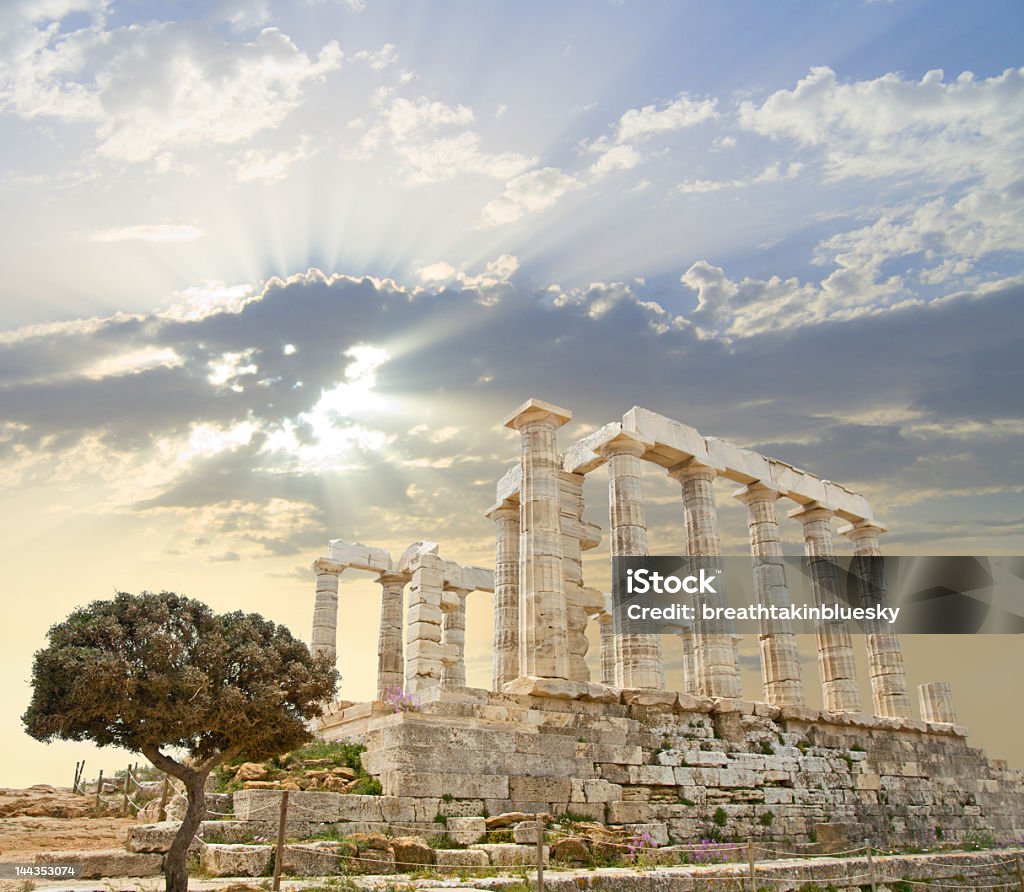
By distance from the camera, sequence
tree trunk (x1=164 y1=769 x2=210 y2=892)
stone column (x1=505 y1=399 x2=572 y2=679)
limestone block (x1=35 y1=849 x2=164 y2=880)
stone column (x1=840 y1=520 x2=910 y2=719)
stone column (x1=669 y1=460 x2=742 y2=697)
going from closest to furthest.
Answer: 1. tree trunk (x1=164 y1=769 x2=210 y2=892)
2. limestone block (x1=35 y1=849 x2=164 y2=880)
3. stone column (x1=505 y1=399 x2=572 y2=679)
4. stone column (x1=669 y1=460 x2=742 y2=697)
5. stone column (x1=840 y1=520 x2=910 y2=719)

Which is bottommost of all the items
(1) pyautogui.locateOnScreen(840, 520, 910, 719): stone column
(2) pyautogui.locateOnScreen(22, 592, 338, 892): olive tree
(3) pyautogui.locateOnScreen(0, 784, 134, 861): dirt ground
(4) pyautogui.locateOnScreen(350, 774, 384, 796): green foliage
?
(3) pyautogui.locateOnScreen(0, 784, 134, 861): dirt ground

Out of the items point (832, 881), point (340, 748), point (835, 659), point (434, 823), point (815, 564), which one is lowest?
point (832, 881)

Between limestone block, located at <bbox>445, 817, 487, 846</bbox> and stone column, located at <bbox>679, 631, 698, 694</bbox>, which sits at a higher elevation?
stone column, located at <bbox>679, 631, 698, 694</bbox>

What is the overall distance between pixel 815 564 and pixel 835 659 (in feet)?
10.2

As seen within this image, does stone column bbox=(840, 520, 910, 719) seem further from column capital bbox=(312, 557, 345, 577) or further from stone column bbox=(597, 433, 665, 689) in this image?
column capital bbox=(312, 557, 345, 577)

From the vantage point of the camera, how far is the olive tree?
11203 millimetres

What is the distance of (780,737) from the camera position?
2033 cm

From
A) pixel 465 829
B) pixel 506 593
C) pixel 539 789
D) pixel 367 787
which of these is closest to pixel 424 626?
pixel 506 593

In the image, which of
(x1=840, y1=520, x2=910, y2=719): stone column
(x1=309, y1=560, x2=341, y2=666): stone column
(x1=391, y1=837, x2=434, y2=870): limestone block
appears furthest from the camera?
(x1=309, y1=560, x2=341, y2=666): stone column

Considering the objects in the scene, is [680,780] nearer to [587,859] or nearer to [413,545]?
[587,859]

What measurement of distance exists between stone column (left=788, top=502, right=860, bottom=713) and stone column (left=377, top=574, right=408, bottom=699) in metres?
14.5

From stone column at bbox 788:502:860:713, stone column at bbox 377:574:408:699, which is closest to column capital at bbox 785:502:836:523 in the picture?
stone column at bbox 788:502:860:713

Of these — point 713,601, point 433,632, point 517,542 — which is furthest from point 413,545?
point 713,601

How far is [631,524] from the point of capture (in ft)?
71.8
